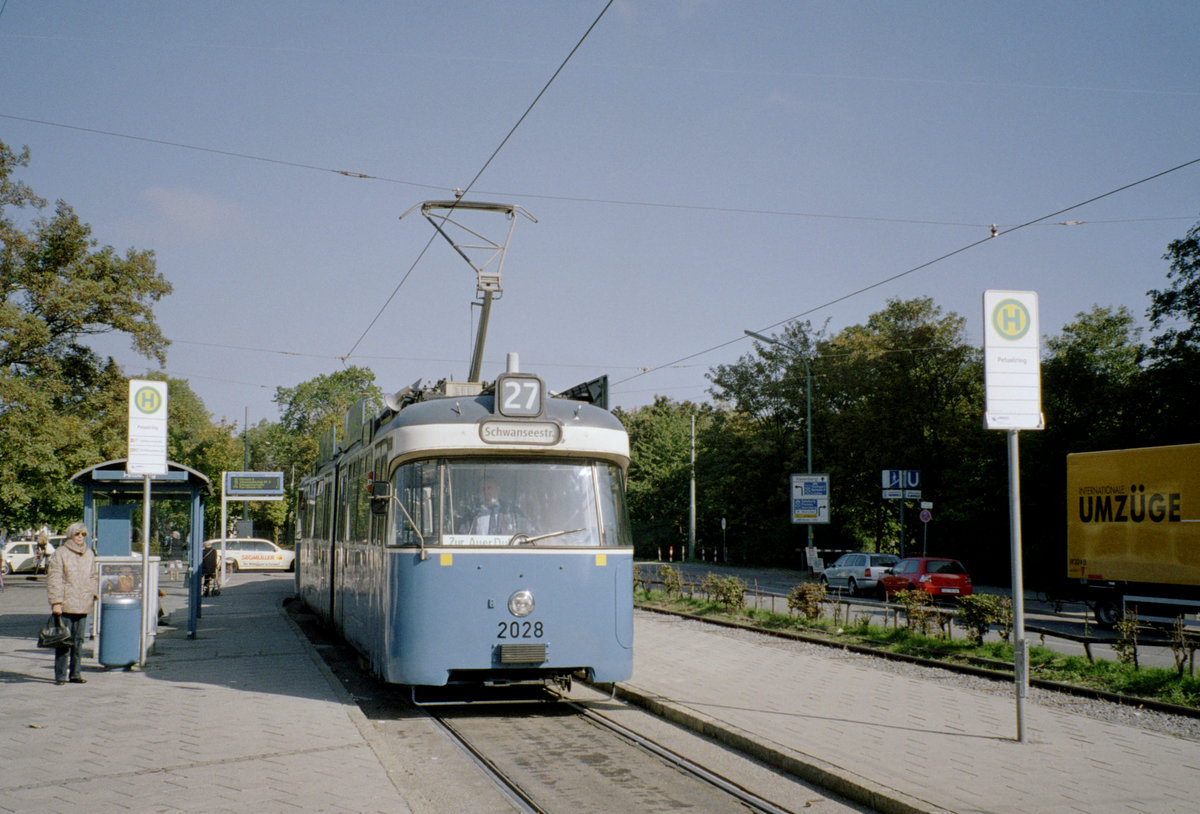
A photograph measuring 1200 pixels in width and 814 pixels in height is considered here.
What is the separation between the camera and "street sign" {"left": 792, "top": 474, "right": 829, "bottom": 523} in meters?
41.3

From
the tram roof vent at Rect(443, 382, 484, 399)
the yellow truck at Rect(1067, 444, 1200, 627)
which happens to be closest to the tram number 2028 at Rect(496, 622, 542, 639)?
the tram roof vent at Rect(443, 382, 484, 399)

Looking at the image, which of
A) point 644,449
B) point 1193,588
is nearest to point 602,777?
point 1193,588

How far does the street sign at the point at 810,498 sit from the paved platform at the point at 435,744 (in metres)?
28.4

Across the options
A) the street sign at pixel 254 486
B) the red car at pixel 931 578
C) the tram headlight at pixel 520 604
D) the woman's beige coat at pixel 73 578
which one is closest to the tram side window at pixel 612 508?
the tram headlight at pixel 520 604

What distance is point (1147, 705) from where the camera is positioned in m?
10.8

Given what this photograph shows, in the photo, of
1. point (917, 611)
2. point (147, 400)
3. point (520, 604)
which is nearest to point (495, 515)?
point (520, 604)

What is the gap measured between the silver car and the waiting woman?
24223mm

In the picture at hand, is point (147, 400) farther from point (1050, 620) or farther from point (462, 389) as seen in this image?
point (1050, 620)

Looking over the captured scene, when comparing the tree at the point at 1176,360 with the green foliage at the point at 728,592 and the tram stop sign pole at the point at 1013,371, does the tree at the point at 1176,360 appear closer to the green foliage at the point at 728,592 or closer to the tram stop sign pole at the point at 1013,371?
the green foliage at the point at 728,592

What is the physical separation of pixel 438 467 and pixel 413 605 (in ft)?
4.20

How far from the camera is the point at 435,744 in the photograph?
8867 millimetres

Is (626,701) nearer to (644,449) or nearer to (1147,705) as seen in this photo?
(1147,705)

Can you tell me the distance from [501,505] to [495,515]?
0.11 metres

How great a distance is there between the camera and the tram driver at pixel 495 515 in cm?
982
